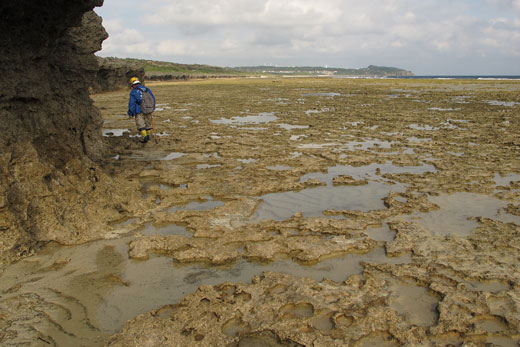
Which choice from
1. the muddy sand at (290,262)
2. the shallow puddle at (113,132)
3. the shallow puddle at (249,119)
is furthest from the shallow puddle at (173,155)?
the shallow puddle at (249,119)

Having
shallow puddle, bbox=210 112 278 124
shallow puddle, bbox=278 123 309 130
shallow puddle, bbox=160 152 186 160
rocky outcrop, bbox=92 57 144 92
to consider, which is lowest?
shallow puddle, bbox=160 152 186 160

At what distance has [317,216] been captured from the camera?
5.54 metres

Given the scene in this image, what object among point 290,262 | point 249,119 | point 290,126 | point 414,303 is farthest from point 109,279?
point 249,119

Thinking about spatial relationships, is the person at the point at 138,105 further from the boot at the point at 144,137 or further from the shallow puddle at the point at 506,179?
the shallow puddle at the point at 506,179

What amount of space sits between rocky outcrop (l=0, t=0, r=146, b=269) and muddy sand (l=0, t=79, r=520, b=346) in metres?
0.37

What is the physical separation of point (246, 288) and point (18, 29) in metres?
4.68

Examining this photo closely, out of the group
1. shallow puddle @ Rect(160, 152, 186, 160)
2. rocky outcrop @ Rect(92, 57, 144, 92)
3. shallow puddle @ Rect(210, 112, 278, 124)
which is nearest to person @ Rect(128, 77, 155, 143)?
shallow puddle @ Rect(160, 152, 186, 160)

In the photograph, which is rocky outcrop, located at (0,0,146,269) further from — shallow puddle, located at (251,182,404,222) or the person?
the person

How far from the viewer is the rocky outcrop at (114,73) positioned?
3196cm

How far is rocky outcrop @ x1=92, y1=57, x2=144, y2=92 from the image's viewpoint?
Answer: 32.0m

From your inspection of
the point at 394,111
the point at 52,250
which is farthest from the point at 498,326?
the point at 394,111

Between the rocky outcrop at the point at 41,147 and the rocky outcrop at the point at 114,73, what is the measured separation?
92.6ft

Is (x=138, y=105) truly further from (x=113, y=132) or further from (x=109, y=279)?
(x=109, y=279)

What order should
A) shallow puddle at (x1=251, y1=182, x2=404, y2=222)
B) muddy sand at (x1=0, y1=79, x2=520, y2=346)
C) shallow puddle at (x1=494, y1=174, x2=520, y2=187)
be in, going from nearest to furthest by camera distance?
1. muddy sand at (x1=0, y1=79, x2=520, y2=346)
2. shallow puddle at (x1=251, y1=182, x2=404, y2=222)
3. shallow puddle at (x1=494, y1=174, x2=520, y2=187)
